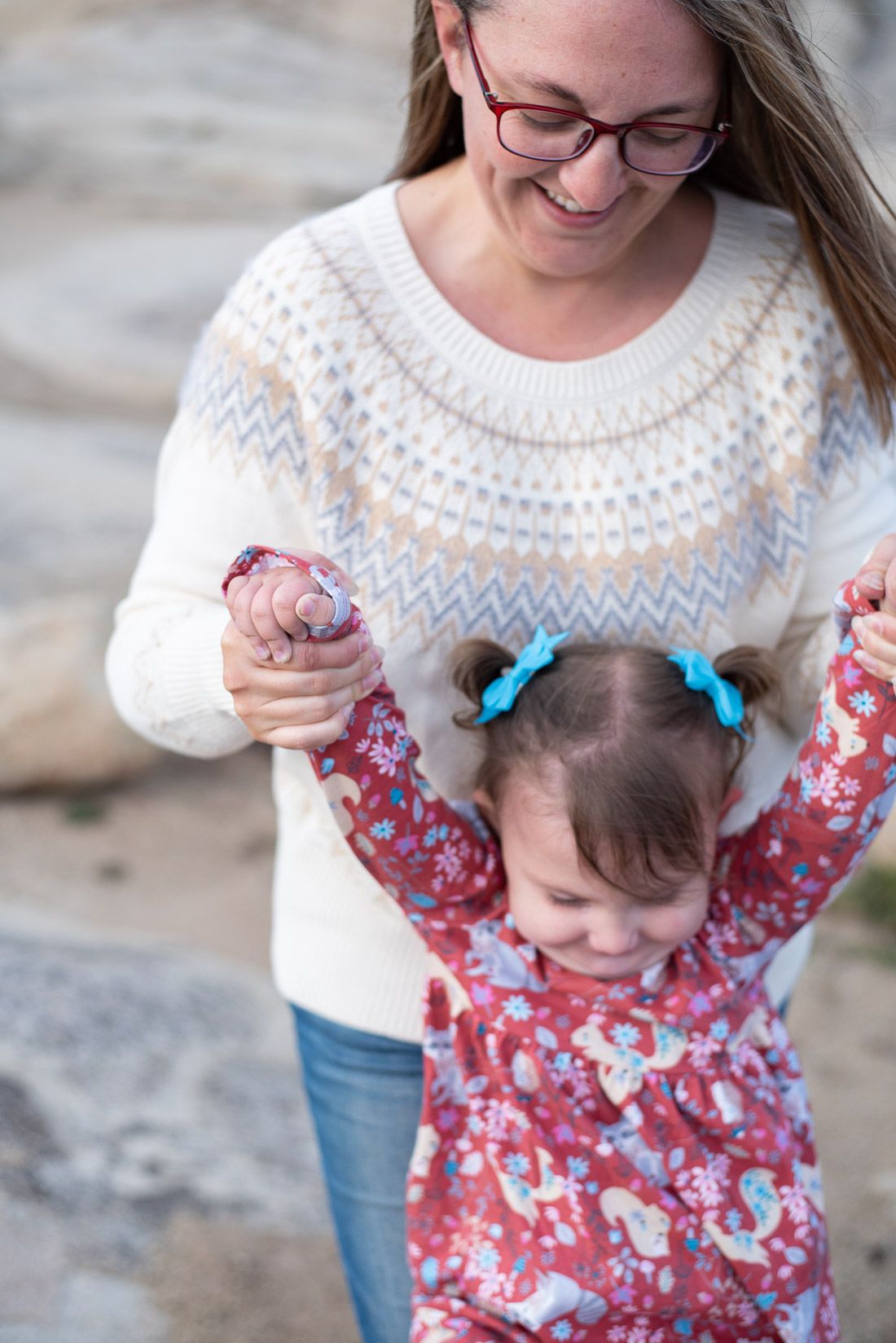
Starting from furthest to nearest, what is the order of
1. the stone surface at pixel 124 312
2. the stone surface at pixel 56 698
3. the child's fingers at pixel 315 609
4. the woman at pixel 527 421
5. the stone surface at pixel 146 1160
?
1. the stone surface at pixel 124 312
2. the stone surface at pixel 56 698
3. the stone surface at pixel 146 1160
4. the woman at pixel 527 421
5. the child's fingers at pixel 315 609

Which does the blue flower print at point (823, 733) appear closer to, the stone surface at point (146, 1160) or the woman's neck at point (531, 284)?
the woman's neck at point (531, 284)

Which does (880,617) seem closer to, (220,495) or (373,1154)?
(220,495)

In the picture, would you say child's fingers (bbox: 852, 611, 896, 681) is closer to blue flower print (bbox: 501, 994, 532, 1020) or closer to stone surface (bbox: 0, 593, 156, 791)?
blue flower print (bbox: 501, 994, 532, 1020)

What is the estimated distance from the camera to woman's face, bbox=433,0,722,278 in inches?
55.7

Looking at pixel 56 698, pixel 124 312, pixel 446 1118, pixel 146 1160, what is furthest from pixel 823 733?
pixel 124 312

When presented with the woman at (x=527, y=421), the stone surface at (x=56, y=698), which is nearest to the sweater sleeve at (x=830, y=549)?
the woman at (x=527, y=421)

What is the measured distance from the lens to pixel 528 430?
175cm

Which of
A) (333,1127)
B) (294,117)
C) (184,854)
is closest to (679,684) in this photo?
(333,1127)

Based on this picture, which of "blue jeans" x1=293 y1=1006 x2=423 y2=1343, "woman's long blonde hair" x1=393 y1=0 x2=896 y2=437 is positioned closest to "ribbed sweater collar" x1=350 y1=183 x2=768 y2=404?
"woman's long blonde hair" x1=393 y1=0 x2=896 y2=437

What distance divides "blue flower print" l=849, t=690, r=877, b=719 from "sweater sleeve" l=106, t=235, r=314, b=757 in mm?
685

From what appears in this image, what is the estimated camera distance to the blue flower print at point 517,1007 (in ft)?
5.47

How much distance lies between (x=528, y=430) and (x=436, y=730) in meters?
0.39

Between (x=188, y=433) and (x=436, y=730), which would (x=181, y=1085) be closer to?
(x=436, y=730)

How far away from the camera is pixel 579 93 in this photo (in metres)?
1.44
